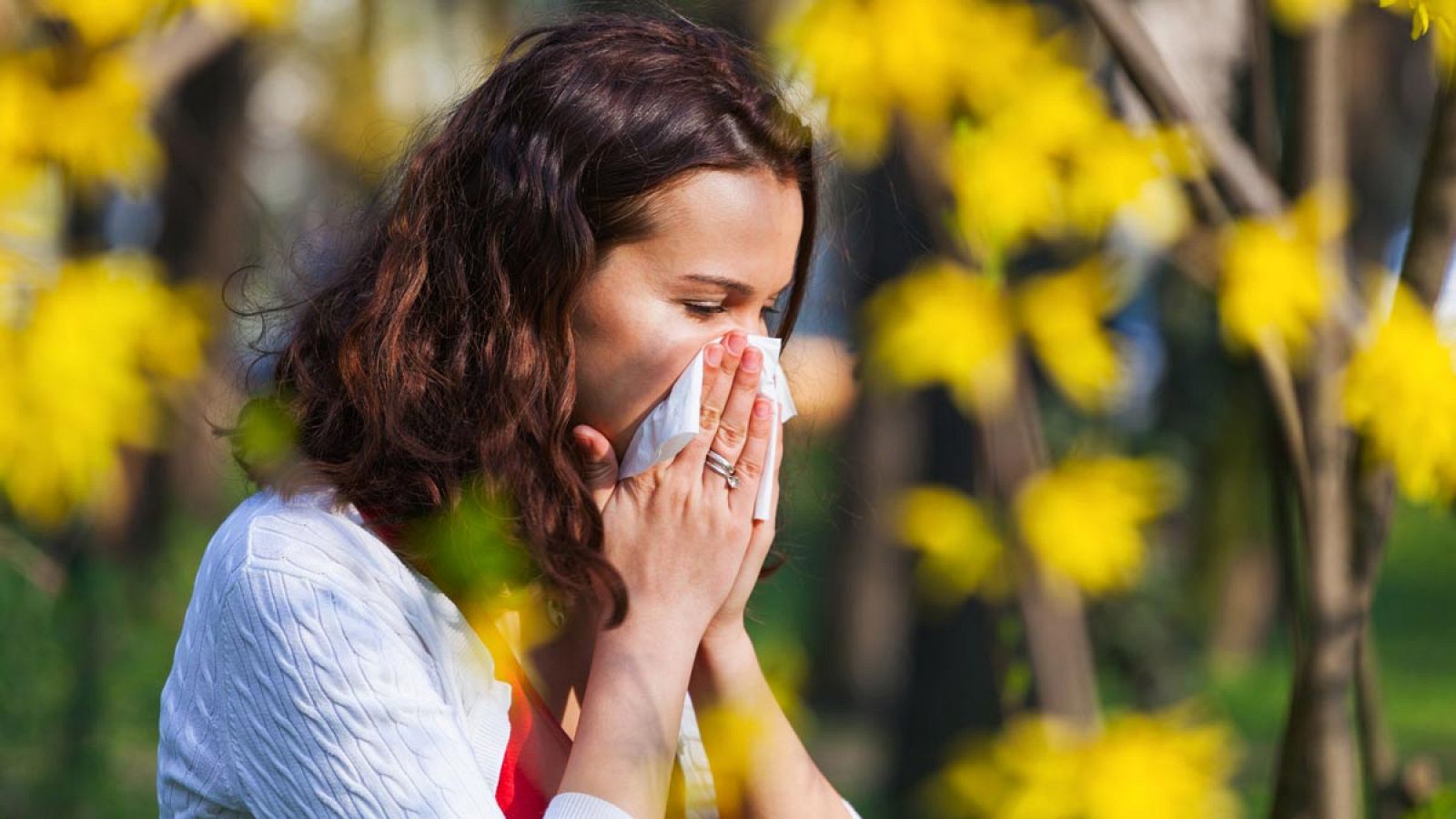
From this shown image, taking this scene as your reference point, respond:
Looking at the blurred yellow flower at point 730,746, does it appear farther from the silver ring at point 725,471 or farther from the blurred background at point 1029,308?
the silver ring at point 725,471

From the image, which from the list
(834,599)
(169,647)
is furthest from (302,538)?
(834,599)

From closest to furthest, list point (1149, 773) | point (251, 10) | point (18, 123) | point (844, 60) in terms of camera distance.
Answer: point (844, 60), point (1149, 773), point (251, 10), point (18, 123)

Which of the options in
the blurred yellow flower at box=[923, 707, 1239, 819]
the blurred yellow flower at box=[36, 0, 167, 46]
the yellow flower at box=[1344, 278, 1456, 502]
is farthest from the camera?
the blurred yellow flower at box=[36, 0, 167, 46]

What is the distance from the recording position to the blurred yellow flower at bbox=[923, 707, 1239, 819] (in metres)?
1.95

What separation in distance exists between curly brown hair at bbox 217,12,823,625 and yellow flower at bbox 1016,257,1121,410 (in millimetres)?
403

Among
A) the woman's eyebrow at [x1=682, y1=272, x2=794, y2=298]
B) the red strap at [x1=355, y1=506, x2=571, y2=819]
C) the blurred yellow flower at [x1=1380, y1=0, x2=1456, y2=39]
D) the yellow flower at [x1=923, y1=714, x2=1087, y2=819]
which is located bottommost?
the yellow flower at [x1=923, y1=714, x2=1087, y2=819]

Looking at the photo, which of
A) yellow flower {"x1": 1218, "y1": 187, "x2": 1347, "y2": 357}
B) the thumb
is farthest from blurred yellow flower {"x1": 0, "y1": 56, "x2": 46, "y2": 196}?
yellow flower {"x1": 1218, "y1": 187, "x2": 1347, "y2": 357}

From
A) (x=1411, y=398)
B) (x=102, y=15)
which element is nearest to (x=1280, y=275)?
(x=1411, y=398)

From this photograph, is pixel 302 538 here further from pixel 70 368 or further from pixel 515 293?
pixel 70 368

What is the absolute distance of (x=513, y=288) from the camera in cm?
179

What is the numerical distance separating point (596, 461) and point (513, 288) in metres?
0.22

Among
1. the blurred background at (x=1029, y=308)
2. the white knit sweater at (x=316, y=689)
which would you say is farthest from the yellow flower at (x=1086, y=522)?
the white knit sweater at (x=316, y=689)

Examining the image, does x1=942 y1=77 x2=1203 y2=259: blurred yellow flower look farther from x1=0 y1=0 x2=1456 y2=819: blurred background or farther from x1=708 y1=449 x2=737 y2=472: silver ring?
x1=708 y1=449 x2=737 y2=472: silver ring

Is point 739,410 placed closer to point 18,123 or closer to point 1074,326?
point 1074,326
